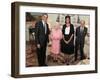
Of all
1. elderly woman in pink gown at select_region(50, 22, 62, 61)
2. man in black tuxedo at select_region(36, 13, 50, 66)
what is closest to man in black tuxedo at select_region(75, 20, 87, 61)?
elderly woman in pink gown at select_region(50, 22, 62, 61)

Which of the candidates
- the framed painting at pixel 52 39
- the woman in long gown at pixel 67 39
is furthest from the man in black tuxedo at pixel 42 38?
the woman in long gown at pixel 67 39

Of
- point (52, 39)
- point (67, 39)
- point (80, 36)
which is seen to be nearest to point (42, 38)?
point (52, 39)

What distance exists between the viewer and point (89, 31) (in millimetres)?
2025

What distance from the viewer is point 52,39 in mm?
1880

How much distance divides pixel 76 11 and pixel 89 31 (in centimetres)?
20

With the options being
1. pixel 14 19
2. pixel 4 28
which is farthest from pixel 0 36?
pixel 14 19

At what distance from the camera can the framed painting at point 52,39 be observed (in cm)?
176

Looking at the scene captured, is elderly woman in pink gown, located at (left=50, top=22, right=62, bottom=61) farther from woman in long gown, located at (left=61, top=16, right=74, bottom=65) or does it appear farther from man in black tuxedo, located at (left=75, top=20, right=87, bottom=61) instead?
man in black tuxedo, located at (left=75, top=20, right=87, bottom=61)

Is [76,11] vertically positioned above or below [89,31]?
above

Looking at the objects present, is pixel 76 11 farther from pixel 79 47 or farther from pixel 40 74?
pixel 40 74

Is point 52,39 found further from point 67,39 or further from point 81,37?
point 81,37

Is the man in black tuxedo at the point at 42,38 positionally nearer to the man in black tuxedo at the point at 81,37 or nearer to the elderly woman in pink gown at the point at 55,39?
the elderly woman in pink gown at the point at 55,39

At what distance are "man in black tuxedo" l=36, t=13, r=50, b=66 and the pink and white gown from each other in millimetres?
44

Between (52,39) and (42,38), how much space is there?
0.08 m
